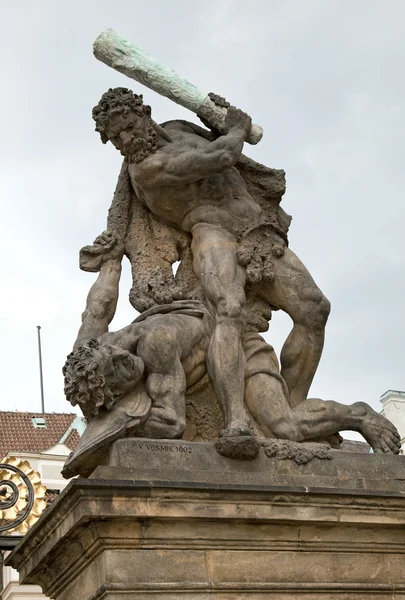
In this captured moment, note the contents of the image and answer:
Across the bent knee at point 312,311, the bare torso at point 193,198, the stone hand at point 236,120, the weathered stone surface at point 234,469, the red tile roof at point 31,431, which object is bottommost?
the weathered stone surface at point 234,469

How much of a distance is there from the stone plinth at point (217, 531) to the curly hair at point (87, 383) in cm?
33

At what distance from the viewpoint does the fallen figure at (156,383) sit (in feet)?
20.4

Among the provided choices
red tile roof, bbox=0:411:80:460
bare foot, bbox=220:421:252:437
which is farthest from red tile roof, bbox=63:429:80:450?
bare foot, bbox=220:421:252:437

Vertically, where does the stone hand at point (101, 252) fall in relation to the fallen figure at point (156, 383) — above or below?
above

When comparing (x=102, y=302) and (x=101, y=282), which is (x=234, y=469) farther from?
(x=101, y=282)

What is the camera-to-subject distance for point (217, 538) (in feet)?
19.0

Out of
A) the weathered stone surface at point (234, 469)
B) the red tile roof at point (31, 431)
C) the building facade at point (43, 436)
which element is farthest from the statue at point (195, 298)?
the red tile roof at point (31, 431)

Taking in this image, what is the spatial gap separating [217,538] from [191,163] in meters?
2.60

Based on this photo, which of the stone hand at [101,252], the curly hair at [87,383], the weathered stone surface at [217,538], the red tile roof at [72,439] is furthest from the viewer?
the red tile roof at [72,439]

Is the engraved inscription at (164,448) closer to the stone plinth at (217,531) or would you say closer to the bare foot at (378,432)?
the stone plinth at (217,531)

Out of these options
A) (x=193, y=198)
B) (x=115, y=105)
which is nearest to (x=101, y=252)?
(x=193, y=198)

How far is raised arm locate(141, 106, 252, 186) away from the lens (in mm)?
7078

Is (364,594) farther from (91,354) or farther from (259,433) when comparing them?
(91,354)

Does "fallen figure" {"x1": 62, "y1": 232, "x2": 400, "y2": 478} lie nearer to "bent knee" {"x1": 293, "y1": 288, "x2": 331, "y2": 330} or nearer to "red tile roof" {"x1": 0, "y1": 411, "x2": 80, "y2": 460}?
"bent knee" {"x1": 293, "y1": 288, "x2": 331, "y2": 330}
